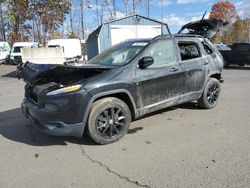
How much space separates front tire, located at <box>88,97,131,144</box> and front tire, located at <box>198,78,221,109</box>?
7.72 ft

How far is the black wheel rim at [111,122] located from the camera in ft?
15.5

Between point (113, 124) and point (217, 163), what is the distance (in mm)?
1752

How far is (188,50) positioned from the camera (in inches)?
249

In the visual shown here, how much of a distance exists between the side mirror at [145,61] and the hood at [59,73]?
21.3 inches

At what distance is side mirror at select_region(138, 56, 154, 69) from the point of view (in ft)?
16.7

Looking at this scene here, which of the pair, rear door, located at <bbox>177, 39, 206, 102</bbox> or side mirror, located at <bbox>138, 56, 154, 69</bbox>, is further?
rear door, located at <bbox>177, 39, 206, 102</bbox>

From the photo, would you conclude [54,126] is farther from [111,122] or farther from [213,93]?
[213,93]

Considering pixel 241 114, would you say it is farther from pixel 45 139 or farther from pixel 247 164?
pixel 45 139

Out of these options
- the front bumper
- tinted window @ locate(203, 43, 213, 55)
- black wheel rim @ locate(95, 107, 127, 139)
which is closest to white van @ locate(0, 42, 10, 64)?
tinted window @ locate(203, 43, 213, 55)

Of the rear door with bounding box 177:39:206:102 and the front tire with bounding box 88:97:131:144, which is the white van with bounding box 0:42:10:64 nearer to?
the rear door with bounding box 177:39:206:102

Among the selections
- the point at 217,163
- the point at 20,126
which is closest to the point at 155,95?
the point at 217,163

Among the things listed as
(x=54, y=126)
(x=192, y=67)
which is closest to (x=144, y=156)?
(x=54, y=126)

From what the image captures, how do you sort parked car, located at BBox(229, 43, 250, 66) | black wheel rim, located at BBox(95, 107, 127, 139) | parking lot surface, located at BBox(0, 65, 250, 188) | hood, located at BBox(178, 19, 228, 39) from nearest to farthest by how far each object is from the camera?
parking lot surface, located at BBox(0, 65, 250, 188), black wheel rim, located at BBox(95, 107, 127, 139), hood, located at BBox(178, 19, 228, 39), parked car, located at BBox(229, 43, 250, 66)

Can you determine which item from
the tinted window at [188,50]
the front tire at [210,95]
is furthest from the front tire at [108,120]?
the front tire at [210,95]
